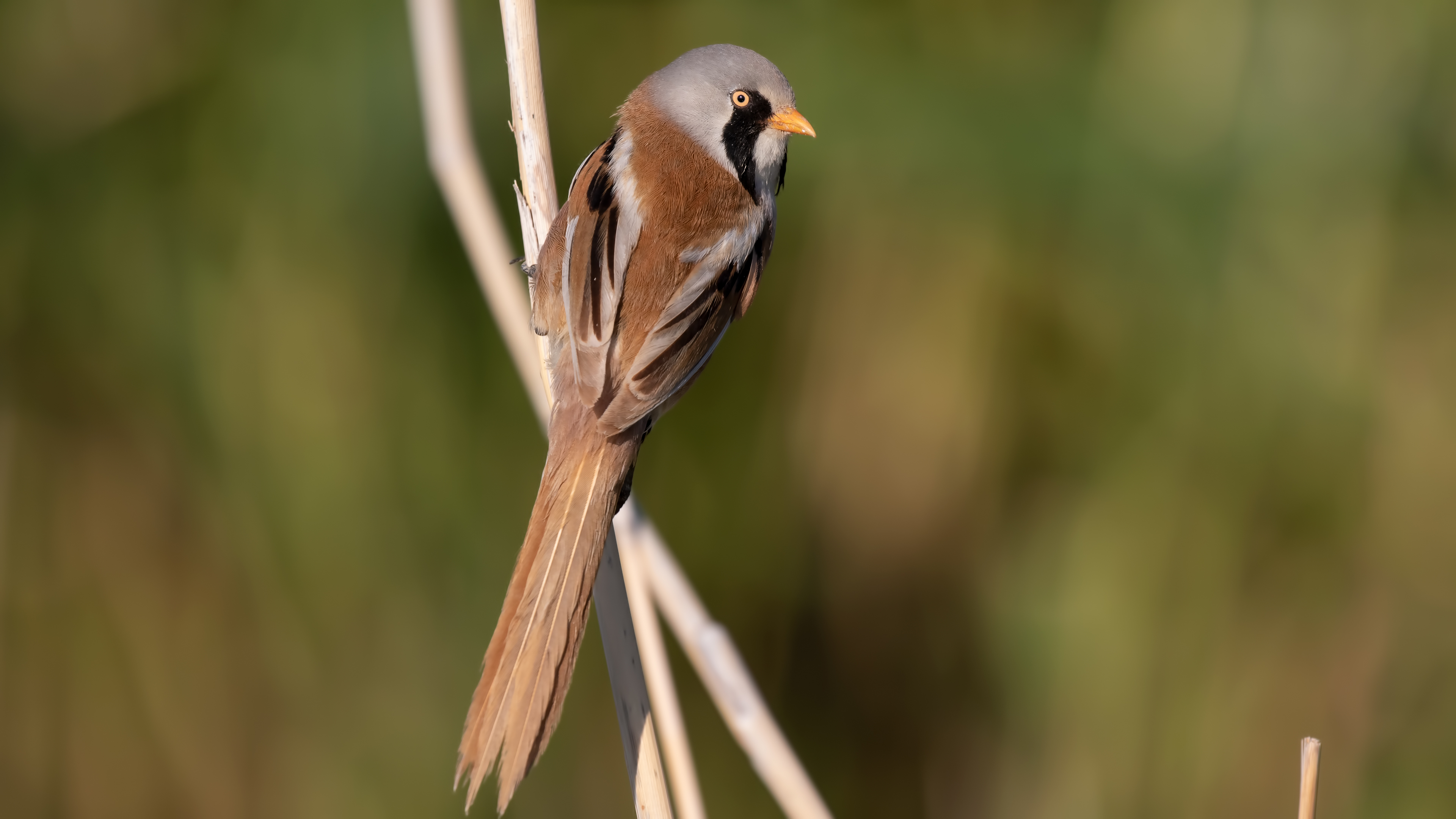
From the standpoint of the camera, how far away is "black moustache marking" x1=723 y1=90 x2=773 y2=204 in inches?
93.4

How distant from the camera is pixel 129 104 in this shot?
286 cm

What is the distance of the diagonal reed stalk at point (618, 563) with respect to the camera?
1.78 metres

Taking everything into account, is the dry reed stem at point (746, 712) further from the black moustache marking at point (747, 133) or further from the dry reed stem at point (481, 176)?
the black moustache marking at point (747, 133)

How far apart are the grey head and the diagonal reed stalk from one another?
1.29 feet

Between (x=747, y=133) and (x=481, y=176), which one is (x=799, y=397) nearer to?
(x=747, y=133)

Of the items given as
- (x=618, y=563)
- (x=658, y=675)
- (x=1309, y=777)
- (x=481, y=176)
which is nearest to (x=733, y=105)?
(x=481, y=176)

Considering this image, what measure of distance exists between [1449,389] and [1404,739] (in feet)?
3.07

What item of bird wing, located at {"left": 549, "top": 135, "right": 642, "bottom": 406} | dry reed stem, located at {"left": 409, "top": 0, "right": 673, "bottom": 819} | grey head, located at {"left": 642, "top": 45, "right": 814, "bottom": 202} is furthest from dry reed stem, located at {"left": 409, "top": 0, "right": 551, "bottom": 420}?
grey head, located at {"left": 642, "top": 45, "right": 814, "bottom": 202}

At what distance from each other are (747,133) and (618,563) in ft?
3.25

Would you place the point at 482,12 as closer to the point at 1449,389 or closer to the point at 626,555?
the point at 626,555

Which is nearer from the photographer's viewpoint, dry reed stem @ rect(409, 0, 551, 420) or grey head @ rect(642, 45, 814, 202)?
dry reed stem @ rect(409, 0, 551, 420)

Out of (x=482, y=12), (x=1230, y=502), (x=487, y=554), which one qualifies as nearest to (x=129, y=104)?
(x=482, y=12)

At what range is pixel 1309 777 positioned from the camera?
1.63 m

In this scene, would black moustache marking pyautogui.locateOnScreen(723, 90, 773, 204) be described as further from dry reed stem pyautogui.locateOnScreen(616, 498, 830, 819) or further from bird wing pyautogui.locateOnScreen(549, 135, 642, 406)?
dry reed stem pyautogui.locateOnScreen(616, 498, 830, 819)
